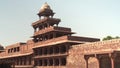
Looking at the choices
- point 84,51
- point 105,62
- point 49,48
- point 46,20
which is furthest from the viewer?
point 46,20

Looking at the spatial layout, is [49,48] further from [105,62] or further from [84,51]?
[105,62]

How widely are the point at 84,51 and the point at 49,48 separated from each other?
39.2 feet

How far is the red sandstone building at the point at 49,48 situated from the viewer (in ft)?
129

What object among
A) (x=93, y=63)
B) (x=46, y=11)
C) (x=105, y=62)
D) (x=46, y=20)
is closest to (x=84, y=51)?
(x=93, y=63)

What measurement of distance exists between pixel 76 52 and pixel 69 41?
2.42 metres

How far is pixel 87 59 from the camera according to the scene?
108 ft

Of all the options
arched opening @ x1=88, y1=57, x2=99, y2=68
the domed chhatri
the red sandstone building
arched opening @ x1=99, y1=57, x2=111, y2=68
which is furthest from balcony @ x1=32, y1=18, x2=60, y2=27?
arched opening @ x1=99, y1=57, x2=111, y2=68

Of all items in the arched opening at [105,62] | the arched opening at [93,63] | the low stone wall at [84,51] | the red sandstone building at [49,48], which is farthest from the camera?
the red sandstone building at [49,48]

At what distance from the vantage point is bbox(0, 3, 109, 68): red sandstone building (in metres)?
39.3

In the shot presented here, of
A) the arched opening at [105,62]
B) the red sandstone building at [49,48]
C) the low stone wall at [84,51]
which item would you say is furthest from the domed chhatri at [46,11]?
the arched opening at [105,62]

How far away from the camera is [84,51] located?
121 ft

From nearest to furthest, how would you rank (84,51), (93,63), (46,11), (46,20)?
1. (93,63)
2. (84,51)
3. (46,20)
4. (46,11)

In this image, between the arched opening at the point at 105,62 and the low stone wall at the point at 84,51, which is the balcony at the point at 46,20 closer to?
the low stone wall at the point at 84,51

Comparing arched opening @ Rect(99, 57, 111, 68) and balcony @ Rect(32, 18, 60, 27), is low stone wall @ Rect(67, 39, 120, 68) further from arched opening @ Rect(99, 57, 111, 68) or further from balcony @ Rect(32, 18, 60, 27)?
balcony @ Rect(32, 18, 60, 27)
